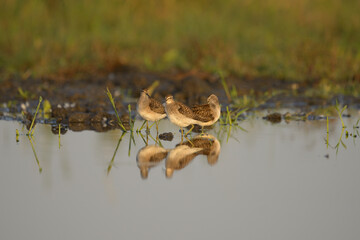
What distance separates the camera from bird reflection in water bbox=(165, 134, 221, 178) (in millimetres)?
7719

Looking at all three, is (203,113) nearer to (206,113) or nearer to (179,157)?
(206,113)

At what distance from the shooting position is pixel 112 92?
45.3 ft

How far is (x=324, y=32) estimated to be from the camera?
56.9ft

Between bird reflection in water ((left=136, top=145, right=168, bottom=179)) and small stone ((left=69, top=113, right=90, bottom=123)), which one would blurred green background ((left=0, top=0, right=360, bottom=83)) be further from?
bird reflection in water ((left=136, top=145, right=168, bottom=179))

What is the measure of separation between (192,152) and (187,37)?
844 centimetres

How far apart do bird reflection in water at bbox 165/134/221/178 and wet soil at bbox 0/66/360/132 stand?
1.56 meters

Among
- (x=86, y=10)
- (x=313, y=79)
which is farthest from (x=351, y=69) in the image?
(x=86, y=10)

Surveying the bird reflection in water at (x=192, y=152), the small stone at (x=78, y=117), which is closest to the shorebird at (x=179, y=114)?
the bird reflection in water at (x=192, y=152)

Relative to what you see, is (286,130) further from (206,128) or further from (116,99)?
(116,99)

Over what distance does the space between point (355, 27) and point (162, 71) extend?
5.10 m

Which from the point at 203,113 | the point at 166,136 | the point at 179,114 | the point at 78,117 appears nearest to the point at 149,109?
the point at 166,136

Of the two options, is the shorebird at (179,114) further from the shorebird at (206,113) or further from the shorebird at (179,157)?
the shorebird at (179,157)

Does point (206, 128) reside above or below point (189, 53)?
below

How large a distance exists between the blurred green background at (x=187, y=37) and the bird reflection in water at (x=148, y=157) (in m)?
6.76
